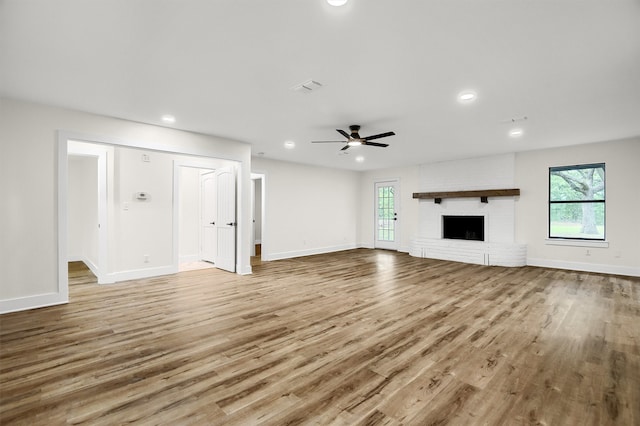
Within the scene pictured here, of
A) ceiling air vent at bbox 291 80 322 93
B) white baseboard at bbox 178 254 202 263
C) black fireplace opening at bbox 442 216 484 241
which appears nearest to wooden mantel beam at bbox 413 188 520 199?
black fireplace opening at bbox 442 216 484 241

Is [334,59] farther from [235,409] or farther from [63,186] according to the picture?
[63,186]

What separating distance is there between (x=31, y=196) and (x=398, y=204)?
8019 millimetres

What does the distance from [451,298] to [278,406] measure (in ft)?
10.2

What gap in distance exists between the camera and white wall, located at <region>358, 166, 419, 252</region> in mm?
8641

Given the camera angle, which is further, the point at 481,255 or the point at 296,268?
the point at 481,255

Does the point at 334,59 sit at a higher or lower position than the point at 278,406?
higher

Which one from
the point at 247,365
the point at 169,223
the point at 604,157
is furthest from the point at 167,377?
the point at 604,157

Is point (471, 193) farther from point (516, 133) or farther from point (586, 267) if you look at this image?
point (586, 267)

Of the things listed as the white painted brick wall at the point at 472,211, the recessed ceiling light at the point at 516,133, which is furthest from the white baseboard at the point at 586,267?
the recessed ceiling light at the point at 516,133

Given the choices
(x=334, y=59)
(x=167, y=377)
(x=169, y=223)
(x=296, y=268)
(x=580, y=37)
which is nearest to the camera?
(x=167, y=377)

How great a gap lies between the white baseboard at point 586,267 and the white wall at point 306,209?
194 inches

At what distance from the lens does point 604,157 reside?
18.8ft

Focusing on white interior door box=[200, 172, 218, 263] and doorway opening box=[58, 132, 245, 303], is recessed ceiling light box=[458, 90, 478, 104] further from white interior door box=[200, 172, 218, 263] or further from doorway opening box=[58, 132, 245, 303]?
white interior door box=[200, 172, 218, 263]

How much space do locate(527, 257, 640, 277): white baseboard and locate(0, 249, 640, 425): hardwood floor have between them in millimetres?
1287
